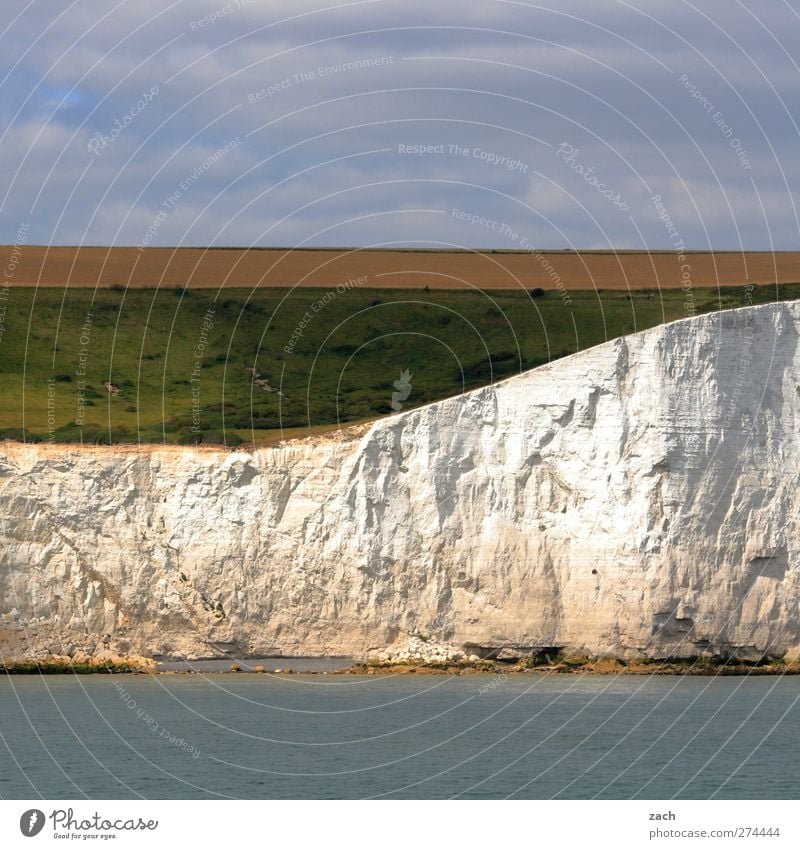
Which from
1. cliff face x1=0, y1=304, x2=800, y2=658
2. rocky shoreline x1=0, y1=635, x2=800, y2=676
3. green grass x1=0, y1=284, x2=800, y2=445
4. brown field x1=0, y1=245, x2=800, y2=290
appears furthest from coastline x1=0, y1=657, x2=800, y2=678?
brown field x1=0, y1=245, x2=800, y2=290

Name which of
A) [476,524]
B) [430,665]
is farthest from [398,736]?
[476,524]

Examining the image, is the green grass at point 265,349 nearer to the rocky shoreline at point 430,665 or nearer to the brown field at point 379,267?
the brown field at point 379,267

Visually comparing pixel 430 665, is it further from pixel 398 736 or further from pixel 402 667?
pixel 398 736

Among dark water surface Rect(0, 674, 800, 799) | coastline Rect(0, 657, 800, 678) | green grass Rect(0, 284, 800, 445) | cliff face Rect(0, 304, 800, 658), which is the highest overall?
green grass Rect(0, 284, 800, 445)

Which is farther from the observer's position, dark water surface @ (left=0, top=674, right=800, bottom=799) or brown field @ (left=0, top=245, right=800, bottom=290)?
brown field @ (left=0, top=245, right=800, bottom=290)

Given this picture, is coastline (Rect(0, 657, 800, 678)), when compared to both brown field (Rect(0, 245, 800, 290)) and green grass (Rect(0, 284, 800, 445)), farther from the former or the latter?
brown field (Rect(0, 245, 800, 290))

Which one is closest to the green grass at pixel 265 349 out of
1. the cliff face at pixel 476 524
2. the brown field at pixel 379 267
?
the brown field at pixel 379 267
